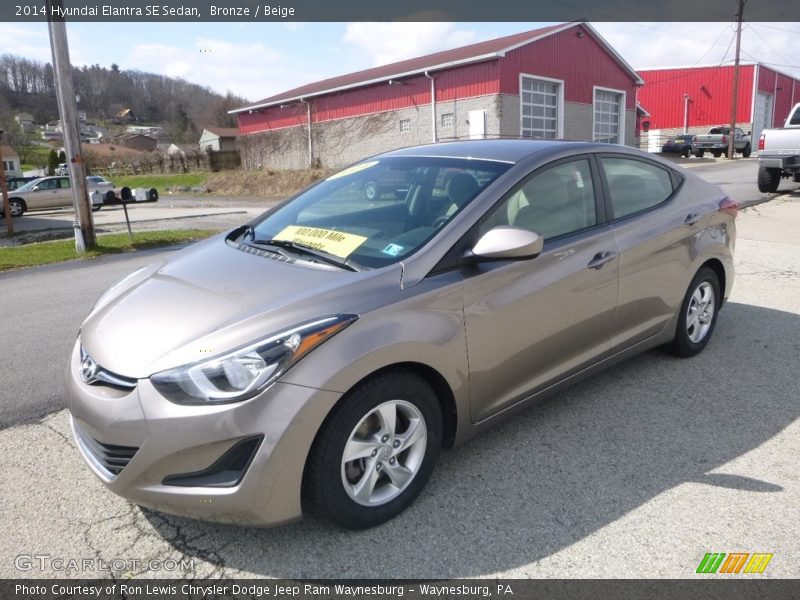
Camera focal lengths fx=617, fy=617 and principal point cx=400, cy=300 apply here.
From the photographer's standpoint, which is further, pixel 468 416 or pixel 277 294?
pixel 468 416

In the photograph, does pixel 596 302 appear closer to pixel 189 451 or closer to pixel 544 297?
pixel 544 297

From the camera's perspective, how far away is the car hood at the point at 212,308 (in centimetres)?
235

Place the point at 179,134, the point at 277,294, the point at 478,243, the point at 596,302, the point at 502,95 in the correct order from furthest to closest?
the point at 179,134 < the point at 502,95 < the point at 596,302 < the point at 478,243 < the point at 277,294

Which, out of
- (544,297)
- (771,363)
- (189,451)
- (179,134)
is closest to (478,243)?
(544,297)

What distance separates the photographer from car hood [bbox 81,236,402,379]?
2348 millimetres

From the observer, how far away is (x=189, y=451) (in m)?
2.23

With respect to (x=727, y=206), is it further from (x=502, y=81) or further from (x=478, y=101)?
(x=478, y=101)

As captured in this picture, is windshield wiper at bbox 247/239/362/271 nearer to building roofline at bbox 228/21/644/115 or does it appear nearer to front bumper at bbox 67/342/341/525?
front bumper at bbox 67/342/341/525

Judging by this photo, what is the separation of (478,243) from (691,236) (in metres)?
2.13

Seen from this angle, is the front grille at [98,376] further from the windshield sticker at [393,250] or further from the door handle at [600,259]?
the door handle at [600,259]

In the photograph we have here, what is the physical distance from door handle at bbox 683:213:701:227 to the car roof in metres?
0.71

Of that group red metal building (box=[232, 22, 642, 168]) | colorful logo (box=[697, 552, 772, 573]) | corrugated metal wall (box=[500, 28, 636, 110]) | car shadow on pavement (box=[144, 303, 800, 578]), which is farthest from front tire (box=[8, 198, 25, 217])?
colorful logo (box=[697, 552, 772, 573])

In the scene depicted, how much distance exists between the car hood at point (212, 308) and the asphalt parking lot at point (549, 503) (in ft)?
2.58

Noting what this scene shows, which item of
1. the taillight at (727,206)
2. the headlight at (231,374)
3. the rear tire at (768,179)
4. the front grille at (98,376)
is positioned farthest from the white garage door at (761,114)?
the front grille at (98,376)
